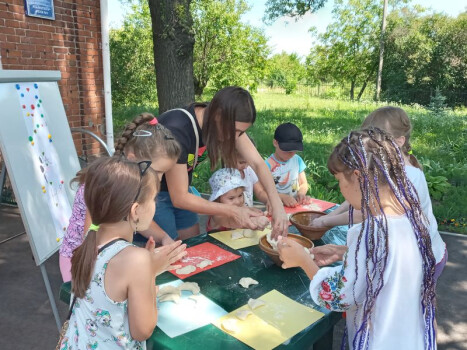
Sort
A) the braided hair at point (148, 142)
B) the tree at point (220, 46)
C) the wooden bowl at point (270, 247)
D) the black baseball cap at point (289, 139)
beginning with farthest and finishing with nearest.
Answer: the tree at point (220, 46) → the black baseball cap at point (289, 139) → the braided hair at point (148, 142) → the wooden bowl at point (270, 247)

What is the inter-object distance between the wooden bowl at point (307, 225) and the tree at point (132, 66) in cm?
1051

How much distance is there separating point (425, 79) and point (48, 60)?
19.2 metres

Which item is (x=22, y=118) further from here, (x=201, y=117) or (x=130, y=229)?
(x=130, y=229)

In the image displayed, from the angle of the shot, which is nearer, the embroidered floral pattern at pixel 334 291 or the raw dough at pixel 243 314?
the embroidered floral pattern at pixel 334 291

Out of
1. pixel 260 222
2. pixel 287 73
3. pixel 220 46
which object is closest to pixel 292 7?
pixel 260 222

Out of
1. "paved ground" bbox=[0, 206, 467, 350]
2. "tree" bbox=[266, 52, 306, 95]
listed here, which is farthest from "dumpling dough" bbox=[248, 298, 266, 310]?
"tree" bbox=[266, 52, 306, 95]

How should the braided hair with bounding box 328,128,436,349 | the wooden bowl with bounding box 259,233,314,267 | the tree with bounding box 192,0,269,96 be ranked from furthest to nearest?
1. the tree with bounding box 192,0,269,96
2. the wooden bowl with bounding box 259,233,314,267
3. the braided hair with bounding box 328,128,436,349

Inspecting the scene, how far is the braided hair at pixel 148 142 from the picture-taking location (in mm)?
1842

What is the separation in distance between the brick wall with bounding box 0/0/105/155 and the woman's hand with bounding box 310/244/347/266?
12.2 feet

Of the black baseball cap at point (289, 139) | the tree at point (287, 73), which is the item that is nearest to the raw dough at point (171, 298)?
the black baseball cap at point (289, 139)

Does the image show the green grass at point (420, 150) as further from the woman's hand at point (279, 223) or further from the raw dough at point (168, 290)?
the raw dough at point (168, 290)

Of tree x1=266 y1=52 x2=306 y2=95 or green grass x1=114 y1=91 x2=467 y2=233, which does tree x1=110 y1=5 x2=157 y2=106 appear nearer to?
green grass x1=114 y1=91 x2=467 y2=233

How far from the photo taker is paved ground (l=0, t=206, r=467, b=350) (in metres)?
2.49

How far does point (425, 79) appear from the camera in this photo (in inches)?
779
